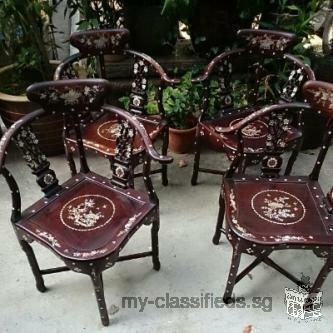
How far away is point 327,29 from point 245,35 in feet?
2.62

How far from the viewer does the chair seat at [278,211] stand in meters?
1.37

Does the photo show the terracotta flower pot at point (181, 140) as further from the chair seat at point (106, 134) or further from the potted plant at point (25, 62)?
the potted plant at point (25, 62)

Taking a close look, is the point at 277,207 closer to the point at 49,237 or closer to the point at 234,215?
the point at 234,215

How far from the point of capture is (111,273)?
180cm

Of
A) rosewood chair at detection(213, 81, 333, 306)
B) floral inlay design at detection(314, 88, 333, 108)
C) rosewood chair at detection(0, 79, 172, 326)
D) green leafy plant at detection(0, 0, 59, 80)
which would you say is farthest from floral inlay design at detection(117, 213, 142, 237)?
green leafy plant at detection(0, 0, 59, 80)

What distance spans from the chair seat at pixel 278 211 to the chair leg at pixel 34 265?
816 millimetres

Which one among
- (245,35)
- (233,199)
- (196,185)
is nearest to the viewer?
(233,199)

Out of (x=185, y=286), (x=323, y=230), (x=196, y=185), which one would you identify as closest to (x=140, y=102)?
(x=196, y=185)

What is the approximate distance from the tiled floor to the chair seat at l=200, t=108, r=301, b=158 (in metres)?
0.49

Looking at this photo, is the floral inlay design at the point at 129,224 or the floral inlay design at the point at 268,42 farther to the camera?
the floral inlay design at the point at 268,42

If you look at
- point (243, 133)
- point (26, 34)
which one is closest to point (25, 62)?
point (26, 34)

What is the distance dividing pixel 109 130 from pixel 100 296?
0.85 m

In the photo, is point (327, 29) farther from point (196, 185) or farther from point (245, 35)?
point (196, 185)

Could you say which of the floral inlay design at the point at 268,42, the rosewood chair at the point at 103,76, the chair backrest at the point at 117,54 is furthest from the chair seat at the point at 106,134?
the floral inlay design at the point at 268,42
